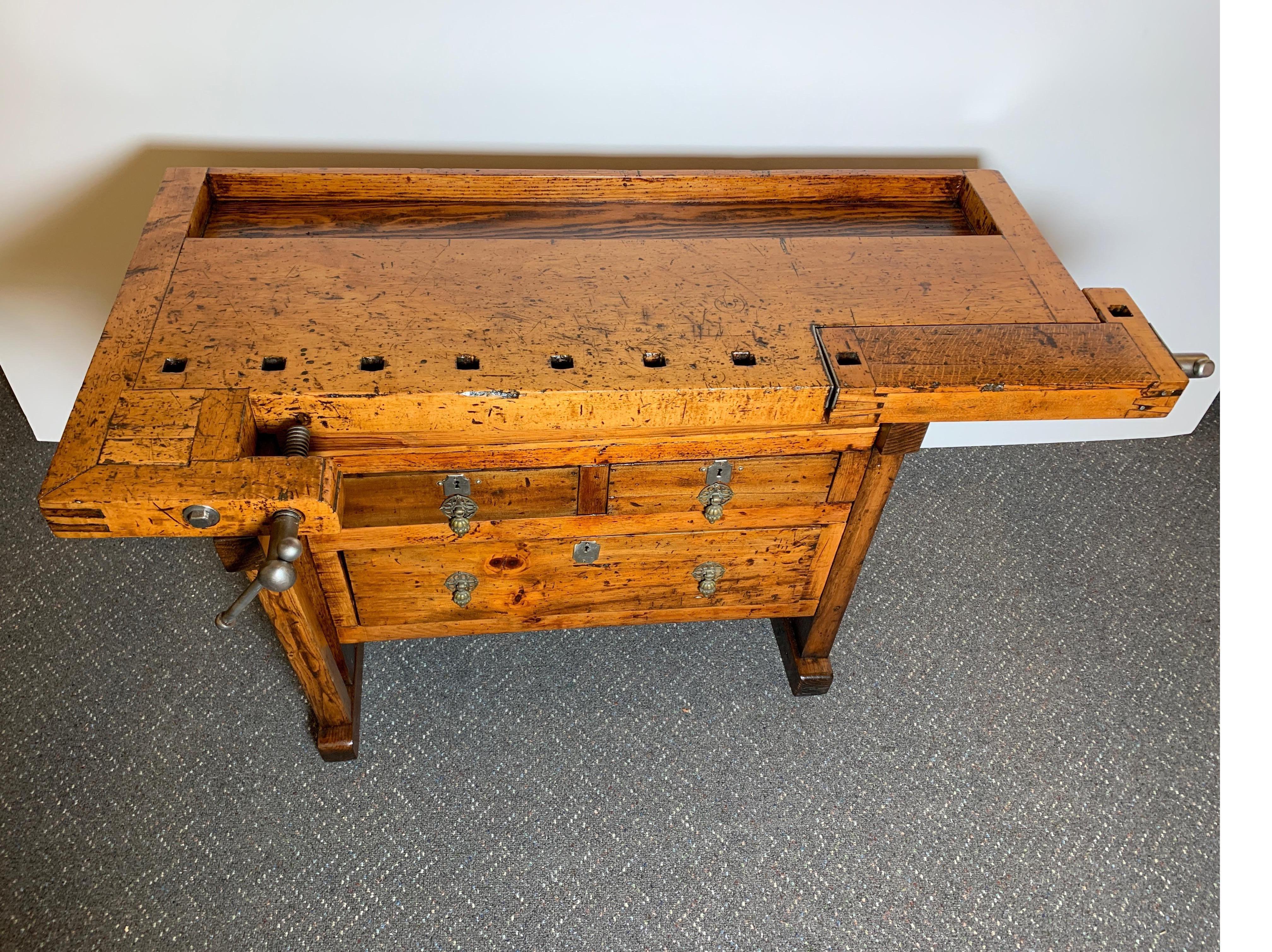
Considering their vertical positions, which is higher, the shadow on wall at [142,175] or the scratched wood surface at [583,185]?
the scratched wood surface at [583,185]

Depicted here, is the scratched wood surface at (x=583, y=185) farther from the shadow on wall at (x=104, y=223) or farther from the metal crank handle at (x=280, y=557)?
the metal crank handle at (x=280, y=557)

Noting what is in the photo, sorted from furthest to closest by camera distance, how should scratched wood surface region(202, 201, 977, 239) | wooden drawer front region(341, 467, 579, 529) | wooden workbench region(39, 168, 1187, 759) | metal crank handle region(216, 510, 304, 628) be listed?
1. scratched wood surface region(202, 201, 977, 239)
2. wooden drawer front region(341, 467, 579, 529)
3. wooden workbench region(39, 168, 1187, 759)
4. metal crank handle region(216, 510, 304, 628)

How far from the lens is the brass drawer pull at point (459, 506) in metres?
1.18

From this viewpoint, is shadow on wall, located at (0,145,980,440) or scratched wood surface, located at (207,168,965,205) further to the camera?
shadow on wall, located at (0,145,980,440)

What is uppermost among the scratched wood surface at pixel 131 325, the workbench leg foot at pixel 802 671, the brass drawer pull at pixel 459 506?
the scratched wood surface at pixel 131 325

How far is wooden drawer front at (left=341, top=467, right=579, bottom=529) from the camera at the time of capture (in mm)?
1156

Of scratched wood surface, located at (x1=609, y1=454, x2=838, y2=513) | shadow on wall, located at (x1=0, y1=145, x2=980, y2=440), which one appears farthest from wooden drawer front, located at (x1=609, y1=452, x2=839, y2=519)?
shadow on wall, located at (x1=0, y1=145, x2=980, y2=440)

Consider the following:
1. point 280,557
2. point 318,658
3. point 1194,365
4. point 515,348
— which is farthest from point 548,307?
point 1194,365

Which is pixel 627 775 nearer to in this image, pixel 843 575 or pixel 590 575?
pixel 590 575

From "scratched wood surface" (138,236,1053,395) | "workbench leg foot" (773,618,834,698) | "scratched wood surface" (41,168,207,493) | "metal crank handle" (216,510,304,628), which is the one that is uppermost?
"scratched wood surface" (138,236,1053,395)

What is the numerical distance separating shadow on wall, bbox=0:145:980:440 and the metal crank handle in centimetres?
82

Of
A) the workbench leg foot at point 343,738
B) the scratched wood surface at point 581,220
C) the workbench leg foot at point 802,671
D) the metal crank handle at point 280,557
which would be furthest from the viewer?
the workbench leg foot at point 802,671

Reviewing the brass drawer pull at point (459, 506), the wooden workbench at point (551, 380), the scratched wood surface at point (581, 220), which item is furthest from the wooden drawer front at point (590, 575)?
the scratched wood surface at point (581, 220)

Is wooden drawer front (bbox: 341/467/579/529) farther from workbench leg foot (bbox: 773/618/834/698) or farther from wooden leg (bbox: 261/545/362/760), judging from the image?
workbench leg foot (bbox: 773/618/834/698)
